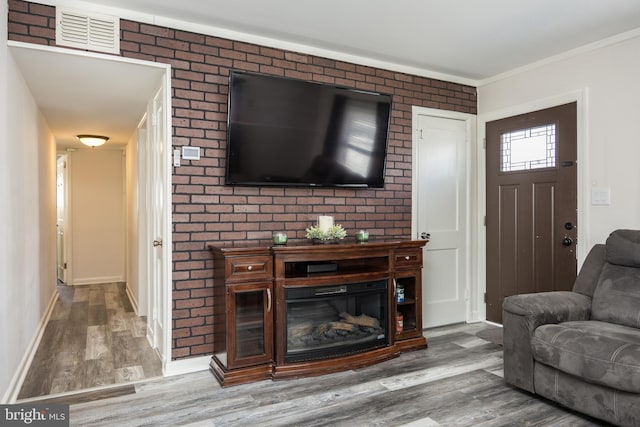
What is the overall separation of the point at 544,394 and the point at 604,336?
50 centimetres

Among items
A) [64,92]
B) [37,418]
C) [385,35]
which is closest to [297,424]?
[37,418]

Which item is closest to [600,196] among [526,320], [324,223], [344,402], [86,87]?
[526,320]

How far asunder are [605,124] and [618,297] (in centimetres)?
144

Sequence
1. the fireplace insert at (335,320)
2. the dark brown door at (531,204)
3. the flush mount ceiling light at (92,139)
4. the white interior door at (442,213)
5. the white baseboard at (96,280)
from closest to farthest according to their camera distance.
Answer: the fireplace insert at (335,320) → the dark brown door at (531,204) → the white interior door at (442,213) → the flush mount ceiling light at (92,139) → the white baseboard at (96,280)

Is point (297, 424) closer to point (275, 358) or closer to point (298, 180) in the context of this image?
point (275, 358)

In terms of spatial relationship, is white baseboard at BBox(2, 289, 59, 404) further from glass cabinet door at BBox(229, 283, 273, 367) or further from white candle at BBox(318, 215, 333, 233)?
white candle at BBox(318, 215, 333, 233)

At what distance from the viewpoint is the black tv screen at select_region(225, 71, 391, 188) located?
3197 mm

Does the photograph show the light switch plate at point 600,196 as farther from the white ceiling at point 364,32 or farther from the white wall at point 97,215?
the white wall at point 97,215

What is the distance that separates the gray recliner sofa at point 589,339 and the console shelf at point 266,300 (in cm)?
104

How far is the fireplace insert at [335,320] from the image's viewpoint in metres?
3.07

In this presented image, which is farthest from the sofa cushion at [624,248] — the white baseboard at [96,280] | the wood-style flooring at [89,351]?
the white baseboard at [96,280]

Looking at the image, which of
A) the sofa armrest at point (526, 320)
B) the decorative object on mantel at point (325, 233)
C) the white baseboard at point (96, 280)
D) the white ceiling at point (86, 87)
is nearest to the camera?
the sofa armrest at point (526, 320)

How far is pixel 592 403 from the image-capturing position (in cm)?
234

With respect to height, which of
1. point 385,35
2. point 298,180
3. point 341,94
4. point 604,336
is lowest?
point 604,336
